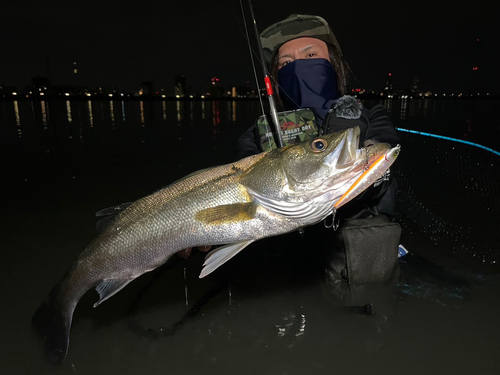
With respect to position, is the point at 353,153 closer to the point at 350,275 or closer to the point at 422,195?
the point at 350,275

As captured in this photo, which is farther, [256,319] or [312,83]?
[312,83]

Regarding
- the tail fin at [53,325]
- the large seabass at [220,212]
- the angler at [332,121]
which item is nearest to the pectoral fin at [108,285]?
the large seabass at [220,212]

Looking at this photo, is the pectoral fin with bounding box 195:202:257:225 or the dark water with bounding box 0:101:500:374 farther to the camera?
the dark water with bounding box 0:101:500:374

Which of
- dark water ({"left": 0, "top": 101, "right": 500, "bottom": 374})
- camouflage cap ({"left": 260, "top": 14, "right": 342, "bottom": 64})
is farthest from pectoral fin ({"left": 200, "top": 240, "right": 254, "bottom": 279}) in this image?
camouflage cap ({"left": 260, "top": 14, "right": 342, "bottom": 64})

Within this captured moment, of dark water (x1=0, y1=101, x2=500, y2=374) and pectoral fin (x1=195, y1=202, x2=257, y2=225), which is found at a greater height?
pectoral fin (x1=195, y1=202, x2=257, y2=225)

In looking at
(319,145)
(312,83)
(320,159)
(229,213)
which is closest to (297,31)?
(312,83)

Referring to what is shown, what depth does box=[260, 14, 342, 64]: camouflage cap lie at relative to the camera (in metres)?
3.75

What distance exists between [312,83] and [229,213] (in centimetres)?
212

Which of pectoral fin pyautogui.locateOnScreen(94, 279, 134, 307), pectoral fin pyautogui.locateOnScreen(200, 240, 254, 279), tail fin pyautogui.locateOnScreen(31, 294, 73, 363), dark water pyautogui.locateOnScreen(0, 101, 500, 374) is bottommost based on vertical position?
dark water pyautogui.locateOnScreen(0, 101, 500, 374)

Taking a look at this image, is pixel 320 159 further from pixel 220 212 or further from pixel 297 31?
pixel 297 31

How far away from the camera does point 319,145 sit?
2.24 meters

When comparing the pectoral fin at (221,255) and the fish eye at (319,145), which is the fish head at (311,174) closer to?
the fish eye at (319,145)

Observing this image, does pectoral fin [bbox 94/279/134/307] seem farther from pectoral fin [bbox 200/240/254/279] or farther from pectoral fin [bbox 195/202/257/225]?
pectoral fin [bbox 195/202/257/225]

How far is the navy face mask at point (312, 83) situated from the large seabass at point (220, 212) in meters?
1.62
